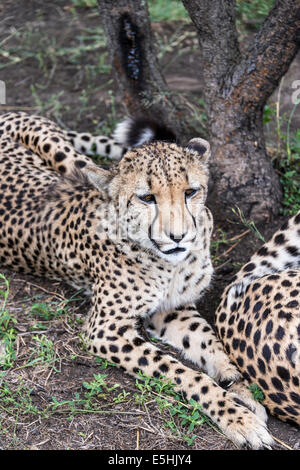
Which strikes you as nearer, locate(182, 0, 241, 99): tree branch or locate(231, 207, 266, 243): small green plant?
locate(182, 0, 241, 99): tree branch

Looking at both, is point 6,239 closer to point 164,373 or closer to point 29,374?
point 29,374

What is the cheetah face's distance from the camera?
2736mm

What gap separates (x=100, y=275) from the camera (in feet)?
10.4

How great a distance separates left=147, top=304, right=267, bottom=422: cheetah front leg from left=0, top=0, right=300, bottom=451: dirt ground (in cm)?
18

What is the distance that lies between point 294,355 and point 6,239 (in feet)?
5.52

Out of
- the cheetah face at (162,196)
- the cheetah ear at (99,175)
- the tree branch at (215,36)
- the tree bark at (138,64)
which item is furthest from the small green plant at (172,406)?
the tree bark at (138,64)

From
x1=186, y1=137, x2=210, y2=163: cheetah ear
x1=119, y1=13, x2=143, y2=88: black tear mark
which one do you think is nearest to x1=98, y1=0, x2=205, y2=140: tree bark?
x1=119, y1=13, x2=143, y2=88: black tear mark

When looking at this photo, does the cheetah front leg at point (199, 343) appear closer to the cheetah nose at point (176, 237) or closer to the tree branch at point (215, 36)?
the cheetah nose at point (176, 237)

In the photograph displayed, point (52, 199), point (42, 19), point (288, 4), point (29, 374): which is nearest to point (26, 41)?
point (42, 19)

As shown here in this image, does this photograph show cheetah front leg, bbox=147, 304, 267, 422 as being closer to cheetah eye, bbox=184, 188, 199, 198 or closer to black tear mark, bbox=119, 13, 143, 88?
cheetah eye, bbox=184, 188, 199, 198

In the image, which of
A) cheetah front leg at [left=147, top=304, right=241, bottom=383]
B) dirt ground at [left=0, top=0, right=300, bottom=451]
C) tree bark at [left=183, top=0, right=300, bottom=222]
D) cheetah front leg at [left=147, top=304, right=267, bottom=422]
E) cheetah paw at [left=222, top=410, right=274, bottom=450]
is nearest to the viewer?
cheetah paw at [left=222, top=410, right=274, bottom=450]

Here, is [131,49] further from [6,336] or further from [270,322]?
[270,322]

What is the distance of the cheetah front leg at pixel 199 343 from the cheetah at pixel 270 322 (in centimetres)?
5

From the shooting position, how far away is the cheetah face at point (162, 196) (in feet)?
8.98
